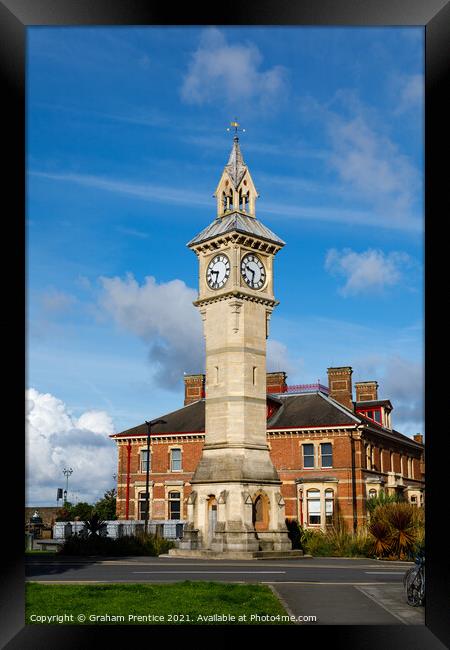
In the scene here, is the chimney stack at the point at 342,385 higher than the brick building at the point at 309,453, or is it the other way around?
the chimney stack at the point at 342,385

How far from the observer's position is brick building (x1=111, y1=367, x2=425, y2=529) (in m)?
45.1

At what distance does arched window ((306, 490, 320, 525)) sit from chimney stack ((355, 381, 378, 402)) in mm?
11696

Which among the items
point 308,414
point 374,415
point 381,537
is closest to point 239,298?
point 381,537

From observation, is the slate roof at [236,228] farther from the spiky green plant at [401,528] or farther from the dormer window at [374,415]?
the dormer window at [374,415]

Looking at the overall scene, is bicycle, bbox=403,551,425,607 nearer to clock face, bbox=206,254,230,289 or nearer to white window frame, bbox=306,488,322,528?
clock face, bbox=206,254,230,289

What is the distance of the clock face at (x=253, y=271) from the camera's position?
37.0 metres

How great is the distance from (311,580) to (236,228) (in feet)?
63.7

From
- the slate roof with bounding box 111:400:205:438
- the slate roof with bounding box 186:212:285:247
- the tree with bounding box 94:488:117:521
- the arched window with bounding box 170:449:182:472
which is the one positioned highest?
the slate roof with bounding box 186:212:285:247

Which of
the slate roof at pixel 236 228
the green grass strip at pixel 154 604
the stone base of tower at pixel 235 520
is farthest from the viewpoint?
the slate roof at pixel 236 228

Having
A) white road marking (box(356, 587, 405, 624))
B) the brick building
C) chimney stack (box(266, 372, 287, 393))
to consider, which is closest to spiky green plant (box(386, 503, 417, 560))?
white road marking (box(356, 587, 405, 624))

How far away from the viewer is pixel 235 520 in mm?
33875

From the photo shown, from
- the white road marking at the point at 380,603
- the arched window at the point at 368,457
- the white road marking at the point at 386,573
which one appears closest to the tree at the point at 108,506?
the arched window at the point at 368,457
